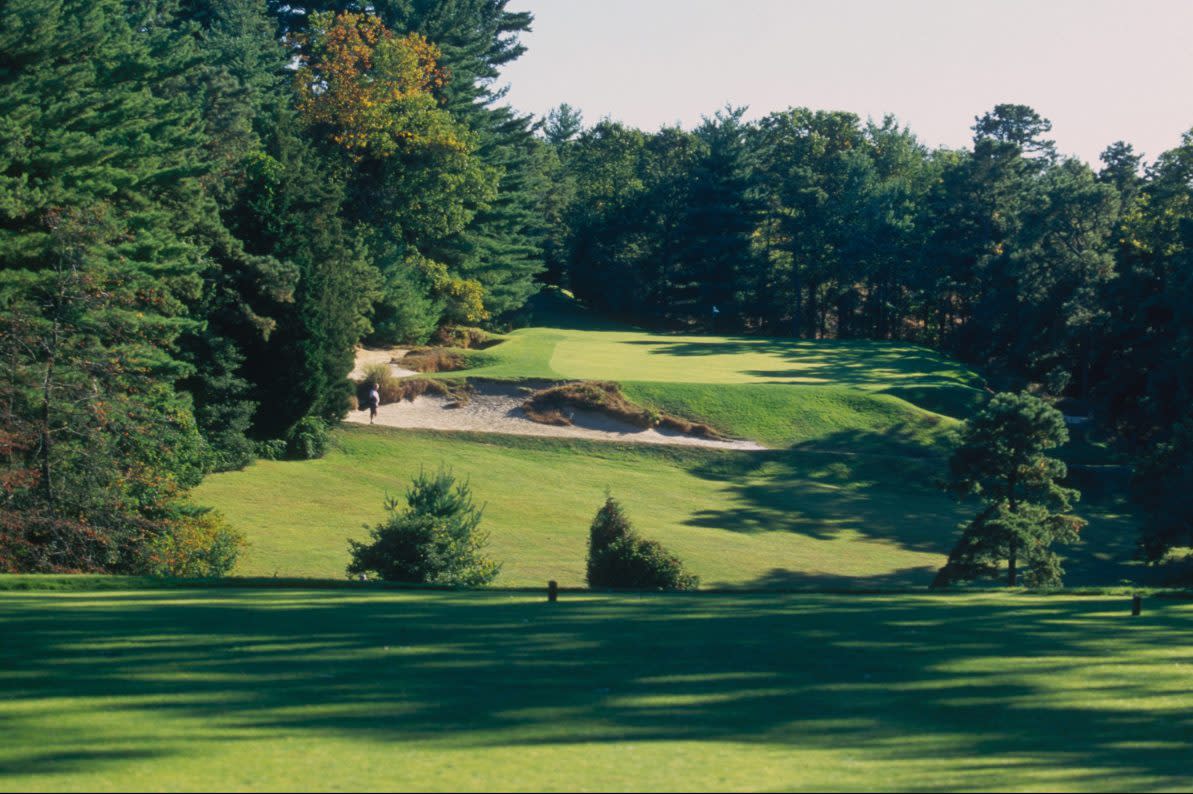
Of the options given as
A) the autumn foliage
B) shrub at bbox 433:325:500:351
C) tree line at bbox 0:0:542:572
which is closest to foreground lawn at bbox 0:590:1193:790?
tree line at bbox 0:0:542:572

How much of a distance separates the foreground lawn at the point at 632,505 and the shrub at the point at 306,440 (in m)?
0.60

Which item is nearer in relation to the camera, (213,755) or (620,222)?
(213,755)

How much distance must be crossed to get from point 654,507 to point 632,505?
2.52ft

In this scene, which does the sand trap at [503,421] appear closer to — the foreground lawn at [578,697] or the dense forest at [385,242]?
the dense forest at [385,242]

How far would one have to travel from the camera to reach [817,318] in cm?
9175

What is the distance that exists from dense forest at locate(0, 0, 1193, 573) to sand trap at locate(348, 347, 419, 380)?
3.27 ft

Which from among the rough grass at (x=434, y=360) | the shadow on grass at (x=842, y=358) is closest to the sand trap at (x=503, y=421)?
the rough grass at (x=434, y=360)

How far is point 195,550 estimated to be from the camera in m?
29.8

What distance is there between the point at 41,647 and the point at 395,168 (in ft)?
171

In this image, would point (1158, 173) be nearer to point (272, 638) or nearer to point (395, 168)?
point (395, 168)

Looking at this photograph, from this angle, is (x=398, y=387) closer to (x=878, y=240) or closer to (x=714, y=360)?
(x=714, y=360)

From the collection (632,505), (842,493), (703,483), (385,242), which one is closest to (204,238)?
(385,242)

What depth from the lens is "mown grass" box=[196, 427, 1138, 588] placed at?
3459 cm

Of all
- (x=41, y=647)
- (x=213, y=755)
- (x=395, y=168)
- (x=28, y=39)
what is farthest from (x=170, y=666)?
(x=395, y=168)
